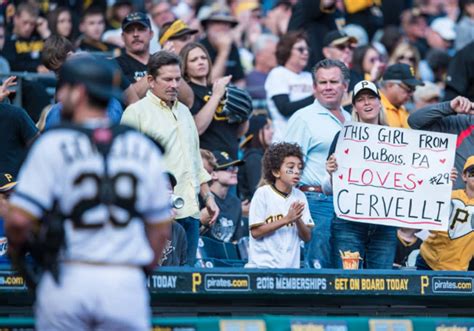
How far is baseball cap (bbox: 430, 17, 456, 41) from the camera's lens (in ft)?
60.0

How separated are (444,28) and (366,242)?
30.3 feet

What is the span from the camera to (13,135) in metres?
9.51

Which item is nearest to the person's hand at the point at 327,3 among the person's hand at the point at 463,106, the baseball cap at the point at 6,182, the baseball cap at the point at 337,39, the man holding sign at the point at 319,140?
the baseball cap at the point at 337,39

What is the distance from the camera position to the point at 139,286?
19.2 ft

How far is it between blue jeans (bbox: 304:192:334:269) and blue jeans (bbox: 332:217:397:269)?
0.14 meters

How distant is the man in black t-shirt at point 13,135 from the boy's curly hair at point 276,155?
1876mm

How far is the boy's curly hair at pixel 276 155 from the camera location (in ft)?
31.4

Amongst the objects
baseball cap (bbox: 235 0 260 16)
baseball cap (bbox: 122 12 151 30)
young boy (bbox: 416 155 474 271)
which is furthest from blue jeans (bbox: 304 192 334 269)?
baseball cap (bbox: 235 0 260 16)

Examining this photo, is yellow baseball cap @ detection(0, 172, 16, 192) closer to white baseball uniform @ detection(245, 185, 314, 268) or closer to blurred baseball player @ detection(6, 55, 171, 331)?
white baseball uniform @ detection(245, 185, 314, 268)

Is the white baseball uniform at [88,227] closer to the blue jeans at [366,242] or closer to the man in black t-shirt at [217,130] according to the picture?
the blue jeans at [366,242]

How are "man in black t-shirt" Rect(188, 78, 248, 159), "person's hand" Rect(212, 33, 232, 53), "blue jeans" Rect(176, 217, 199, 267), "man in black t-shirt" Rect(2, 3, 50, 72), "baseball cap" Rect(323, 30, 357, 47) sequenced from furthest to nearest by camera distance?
"man in black t-shirt" Rect(2, 3, 50, 72)
"person's hand" Rect(212, 33, 232, 53)
"baseball cap" Rect(323, 30, 357, 47)
"man in black t-shirt" Rect(188, 78, 248, 159)
"blue jeans" Rect(176, 217, 199, 267)

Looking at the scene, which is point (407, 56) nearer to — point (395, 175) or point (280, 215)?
point (395, 175)

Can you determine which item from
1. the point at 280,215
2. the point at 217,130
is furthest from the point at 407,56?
the point at 280,215

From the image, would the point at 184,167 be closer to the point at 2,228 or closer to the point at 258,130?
the point at 2,228
